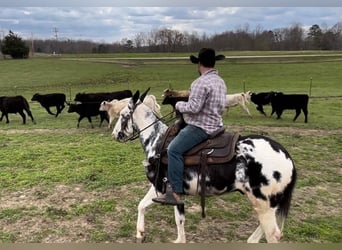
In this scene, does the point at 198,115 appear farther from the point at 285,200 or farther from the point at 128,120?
the point at 285,200

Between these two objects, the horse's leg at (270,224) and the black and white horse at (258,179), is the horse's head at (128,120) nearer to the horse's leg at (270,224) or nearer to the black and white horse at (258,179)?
the black and white horse at (258,179)

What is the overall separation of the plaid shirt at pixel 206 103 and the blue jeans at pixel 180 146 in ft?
0.23

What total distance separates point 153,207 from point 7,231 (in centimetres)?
185

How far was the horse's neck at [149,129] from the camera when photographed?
3.89 meters

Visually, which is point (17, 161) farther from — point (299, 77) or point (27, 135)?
point (299, 77)

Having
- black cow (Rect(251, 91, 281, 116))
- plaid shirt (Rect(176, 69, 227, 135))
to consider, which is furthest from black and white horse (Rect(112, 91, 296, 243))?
black cow (Rect(251, 91, 281, 116))

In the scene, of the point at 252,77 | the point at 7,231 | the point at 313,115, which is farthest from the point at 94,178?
the point at 252,77

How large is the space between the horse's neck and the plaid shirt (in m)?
→ 0.56

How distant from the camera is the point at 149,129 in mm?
3992

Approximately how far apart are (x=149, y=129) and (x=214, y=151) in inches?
36.0

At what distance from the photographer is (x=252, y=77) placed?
97.7ft

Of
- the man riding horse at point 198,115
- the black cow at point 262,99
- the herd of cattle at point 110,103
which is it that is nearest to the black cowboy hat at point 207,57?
the man riding horse at point 198,115

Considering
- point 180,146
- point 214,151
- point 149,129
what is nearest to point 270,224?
point 214,151

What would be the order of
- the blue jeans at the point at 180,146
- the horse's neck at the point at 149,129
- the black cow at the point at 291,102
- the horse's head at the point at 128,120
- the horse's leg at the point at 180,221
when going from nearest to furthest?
the blue jeans at the point at 180,146 → the horse's leg at the point at 180,221 → the horse's neck at the point at 149,129 → the horse's head at the point at 128,120 → the black cow at the point at 291,102
